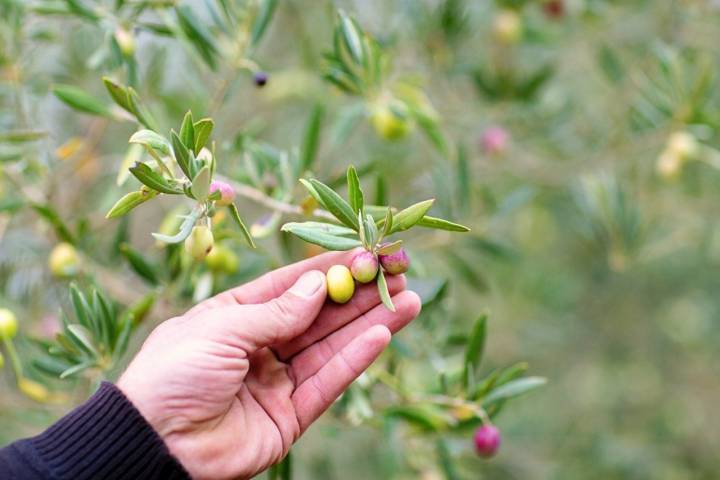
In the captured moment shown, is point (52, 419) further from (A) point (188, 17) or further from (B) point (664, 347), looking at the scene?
(B) point (664, 347)

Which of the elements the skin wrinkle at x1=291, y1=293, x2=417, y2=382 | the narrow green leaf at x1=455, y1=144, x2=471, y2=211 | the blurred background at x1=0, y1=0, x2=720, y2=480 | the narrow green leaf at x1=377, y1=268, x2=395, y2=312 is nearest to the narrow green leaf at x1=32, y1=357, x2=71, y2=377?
the blurred background at x1=0, y1=0, x2=720, y2=480

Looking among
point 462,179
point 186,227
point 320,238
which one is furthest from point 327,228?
point 462,179

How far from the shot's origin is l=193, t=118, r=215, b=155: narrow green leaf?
1.19 meters

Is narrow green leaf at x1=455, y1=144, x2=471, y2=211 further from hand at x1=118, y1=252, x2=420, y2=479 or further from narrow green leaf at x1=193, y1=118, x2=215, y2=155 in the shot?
narrow green leaf at x1=193, y1=118, x2=215, y2=155

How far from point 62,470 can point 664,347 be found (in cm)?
392

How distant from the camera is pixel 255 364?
1.49m

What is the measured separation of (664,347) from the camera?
4402mm

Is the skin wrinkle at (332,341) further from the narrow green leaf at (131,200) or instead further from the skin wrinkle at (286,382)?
the narrow green leaf at (131,200)

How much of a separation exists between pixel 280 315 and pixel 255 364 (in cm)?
21

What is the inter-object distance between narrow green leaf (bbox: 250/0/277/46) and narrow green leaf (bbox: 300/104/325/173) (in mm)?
206

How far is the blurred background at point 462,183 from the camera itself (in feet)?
5.97

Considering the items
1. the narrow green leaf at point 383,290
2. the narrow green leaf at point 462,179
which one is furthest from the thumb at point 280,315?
the narrow green leaf at point 462,179

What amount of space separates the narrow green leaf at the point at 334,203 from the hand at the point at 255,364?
167 millimetres

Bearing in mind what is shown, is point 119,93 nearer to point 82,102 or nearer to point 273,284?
point 82,102
